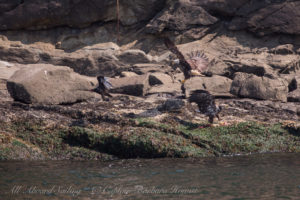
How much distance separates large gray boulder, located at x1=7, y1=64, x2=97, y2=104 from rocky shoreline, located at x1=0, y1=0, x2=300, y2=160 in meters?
0.03

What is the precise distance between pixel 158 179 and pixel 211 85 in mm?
6897

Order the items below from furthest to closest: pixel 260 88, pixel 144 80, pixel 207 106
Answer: pixel 144 80 < pixel 260 88 < pixel 207 106

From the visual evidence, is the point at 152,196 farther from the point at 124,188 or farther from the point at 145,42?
the point at 145,42

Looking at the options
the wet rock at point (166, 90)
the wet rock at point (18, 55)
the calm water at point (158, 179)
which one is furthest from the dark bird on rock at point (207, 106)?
the wet rock at point (18, 55)

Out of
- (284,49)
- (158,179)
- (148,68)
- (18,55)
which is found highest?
(284,49)

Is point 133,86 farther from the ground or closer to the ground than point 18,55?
closer to the ground

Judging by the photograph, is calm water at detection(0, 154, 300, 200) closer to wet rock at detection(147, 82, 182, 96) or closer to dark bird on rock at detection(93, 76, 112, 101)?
dark bird on rock at detection(93, 76, 112, 101)

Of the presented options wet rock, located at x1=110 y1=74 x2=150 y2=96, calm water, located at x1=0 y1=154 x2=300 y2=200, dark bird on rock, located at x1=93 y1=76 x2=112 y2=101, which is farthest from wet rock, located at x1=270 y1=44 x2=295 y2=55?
calm water, located at x1=0 y1=154 x2=300 y2=200

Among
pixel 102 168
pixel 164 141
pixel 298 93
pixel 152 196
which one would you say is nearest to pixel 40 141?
pixel 102 168

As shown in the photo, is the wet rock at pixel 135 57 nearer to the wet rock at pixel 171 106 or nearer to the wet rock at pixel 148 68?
the wet rock at pixel 148 68

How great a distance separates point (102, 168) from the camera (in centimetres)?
731

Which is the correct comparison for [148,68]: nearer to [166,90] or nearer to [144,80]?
[144,80]

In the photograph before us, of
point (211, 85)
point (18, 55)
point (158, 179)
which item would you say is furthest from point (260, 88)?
point (18, 55)

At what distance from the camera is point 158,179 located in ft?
21.3
